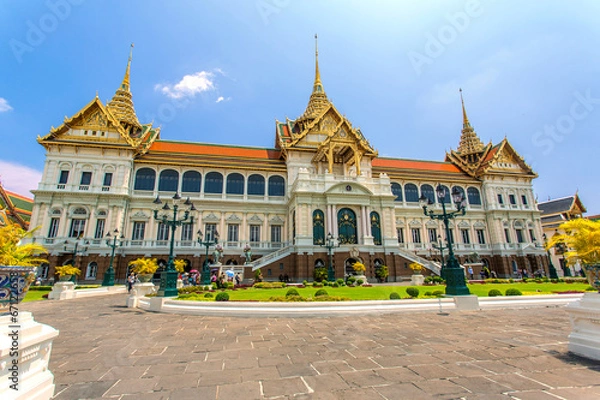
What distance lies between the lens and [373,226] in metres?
28.2

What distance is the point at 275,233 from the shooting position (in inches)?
1232

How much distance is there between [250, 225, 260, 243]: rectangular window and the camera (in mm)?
30734

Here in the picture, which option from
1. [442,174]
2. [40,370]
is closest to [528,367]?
[40,370]

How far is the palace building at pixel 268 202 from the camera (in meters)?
26.4

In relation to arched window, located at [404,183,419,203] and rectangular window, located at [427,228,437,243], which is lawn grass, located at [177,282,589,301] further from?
arched window, located at [404,183,419,203]

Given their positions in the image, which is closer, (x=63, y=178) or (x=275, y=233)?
(x=63, y=178)

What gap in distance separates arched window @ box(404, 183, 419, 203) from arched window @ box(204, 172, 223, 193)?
22939mm

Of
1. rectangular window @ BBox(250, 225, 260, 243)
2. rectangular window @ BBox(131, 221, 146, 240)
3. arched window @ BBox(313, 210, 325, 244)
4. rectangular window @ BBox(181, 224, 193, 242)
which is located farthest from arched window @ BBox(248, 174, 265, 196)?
rectangular window @ BBox(131, 221, 146, 240)

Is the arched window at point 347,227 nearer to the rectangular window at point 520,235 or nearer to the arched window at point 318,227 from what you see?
the arched window at point 318,227

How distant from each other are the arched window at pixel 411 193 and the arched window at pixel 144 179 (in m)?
29.9

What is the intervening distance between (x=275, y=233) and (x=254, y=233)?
2.27 metres

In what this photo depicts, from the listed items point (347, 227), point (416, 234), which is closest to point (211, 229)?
point (347, 227)

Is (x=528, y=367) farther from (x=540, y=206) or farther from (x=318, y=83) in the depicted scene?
(x=540, y=206)

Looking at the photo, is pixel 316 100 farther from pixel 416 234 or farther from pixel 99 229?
pixel 99 229
